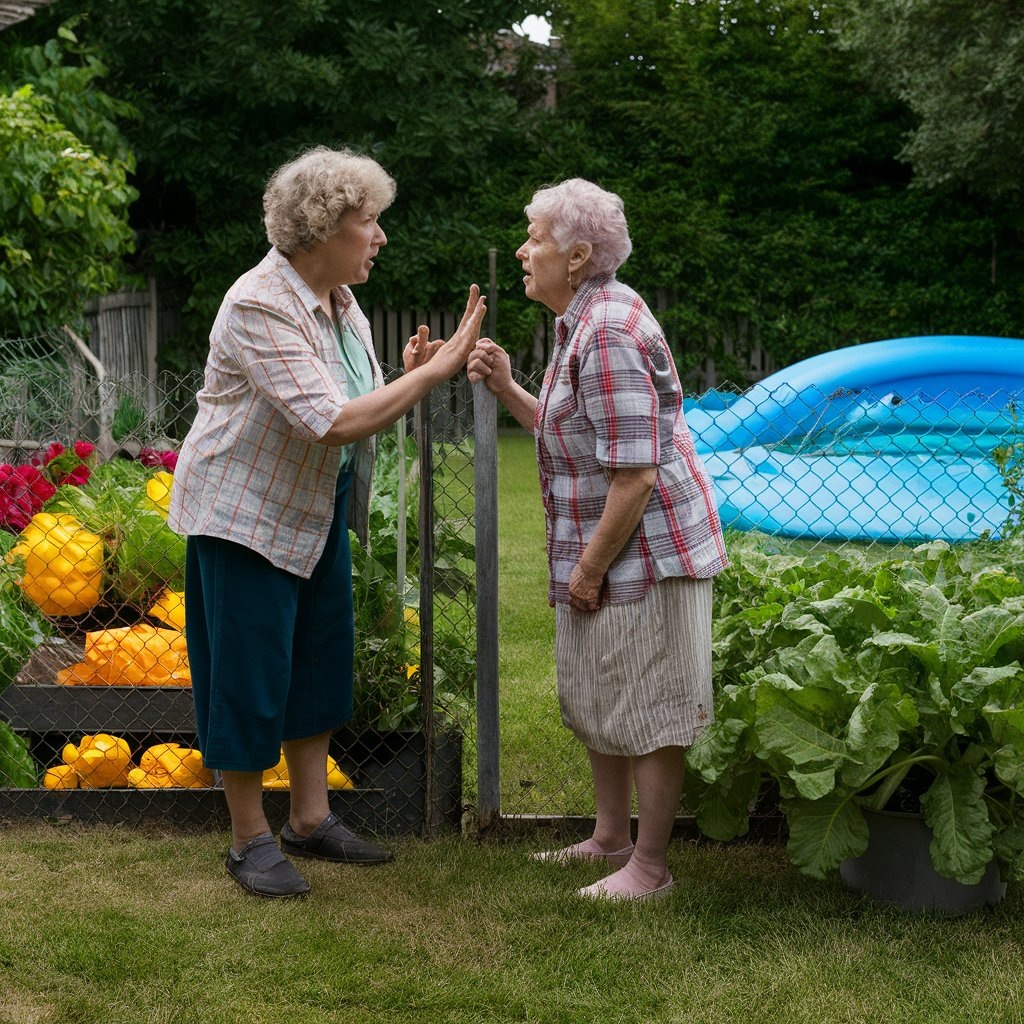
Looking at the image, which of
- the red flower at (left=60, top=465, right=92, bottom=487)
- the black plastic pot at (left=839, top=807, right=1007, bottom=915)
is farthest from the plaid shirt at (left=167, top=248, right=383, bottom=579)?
the red flower at (left=60, top=465, right=92, bottom=487)

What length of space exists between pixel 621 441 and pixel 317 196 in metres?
0.86

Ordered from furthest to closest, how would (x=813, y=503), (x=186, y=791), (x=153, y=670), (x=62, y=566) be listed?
(x=813, y=503)
(x=62, y=566)
(x=153, y=670)
(x=186, y=791)

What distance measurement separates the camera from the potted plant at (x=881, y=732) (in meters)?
2.65

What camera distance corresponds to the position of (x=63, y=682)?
12.0ft

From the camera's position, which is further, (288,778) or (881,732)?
(288,778)

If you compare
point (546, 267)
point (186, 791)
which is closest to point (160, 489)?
point (186, 791)

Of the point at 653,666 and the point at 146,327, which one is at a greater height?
the point at 146,327

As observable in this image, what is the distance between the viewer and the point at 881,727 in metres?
2.65

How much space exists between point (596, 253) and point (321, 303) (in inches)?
25.1

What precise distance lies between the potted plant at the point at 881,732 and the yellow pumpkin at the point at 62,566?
190cm

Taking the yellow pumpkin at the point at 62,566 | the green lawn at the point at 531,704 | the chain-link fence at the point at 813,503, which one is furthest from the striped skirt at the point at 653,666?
the yellow pumpkin at the point at 62,566

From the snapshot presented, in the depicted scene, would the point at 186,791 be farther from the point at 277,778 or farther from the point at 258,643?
the point at 258,643

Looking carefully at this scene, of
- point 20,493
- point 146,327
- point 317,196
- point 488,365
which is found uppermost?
point 146,327

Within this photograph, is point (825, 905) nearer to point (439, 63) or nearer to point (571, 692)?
point (571, 692)
